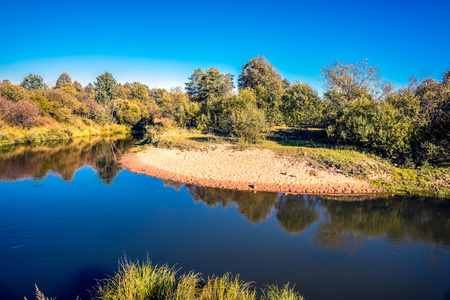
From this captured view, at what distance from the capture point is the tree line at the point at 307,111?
63.3 ft

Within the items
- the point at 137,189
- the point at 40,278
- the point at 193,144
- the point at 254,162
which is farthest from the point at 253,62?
the point at 40,278

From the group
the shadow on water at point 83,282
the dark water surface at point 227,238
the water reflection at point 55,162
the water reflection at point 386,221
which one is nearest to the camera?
the shadow on water at point 83,282

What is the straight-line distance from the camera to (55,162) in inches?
969

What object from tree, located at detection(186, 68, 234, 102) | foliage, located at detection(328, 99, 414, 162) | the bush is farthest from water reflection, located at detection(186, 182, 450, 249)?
tree, located at detection(186, 68, 234, 102)

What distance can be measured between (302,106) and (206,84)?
2966cm

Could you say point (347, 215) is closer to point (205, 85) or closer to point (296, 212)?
point (296, 212)

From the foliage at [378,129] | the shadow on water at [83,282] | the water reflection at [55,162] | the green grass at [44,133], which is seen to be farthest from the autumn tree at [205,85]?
the shadow on water at [83,282]

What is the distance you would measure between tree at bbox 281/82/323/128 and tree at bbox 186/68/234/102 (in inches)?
989

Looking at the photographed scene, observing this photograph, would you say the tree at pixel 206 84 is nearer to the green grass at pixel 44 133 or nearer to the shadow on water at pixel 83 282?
the green grass at pixel 44 133

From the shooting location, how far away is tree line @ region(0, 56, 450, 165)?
63.3ft

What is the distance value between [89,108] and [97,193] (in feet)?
149

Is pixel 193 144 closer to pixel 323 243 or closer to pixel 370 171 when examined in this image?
pixel 370 171

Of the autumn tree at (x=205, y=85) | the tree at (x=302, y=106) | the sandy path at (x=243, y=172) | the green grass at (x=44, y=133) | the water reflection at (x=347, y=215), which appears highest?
the autumn tree at (x=205, y=85)

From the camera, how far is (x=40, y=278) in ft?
25.9
